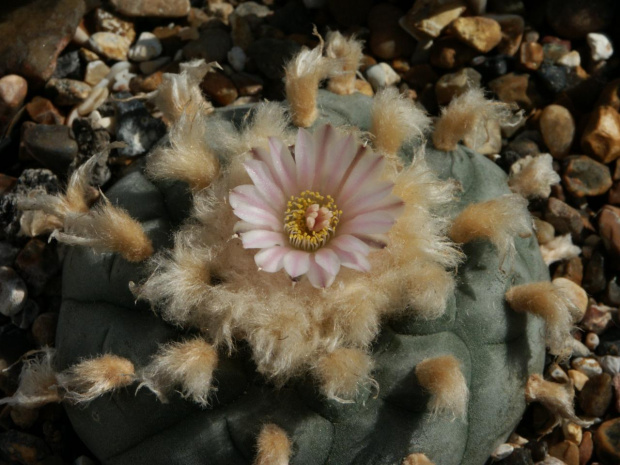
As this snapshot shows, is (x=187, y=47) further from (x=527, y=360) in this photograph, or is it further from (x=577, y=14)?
(x=527, y=360)

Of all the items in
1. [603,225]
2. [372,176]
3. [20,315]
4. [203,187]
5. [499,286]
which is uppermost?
[372,176]

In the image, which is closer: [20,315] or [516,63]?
[20,315]

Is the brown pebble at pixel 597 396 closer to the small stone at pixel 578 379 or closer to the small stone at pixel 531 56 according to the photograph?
the small stone at pixel 578 379

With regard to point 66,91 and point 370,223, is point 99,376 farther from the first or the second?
point 66,91

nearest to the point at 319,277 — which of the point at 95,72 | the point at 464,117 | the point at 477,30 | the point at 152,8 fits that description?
the point at 464,117

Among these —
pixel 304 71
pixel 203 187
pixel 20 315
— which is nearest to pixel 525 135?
pixel 304 71

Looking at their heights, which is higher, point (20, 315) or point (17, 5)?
point (17, 5)
